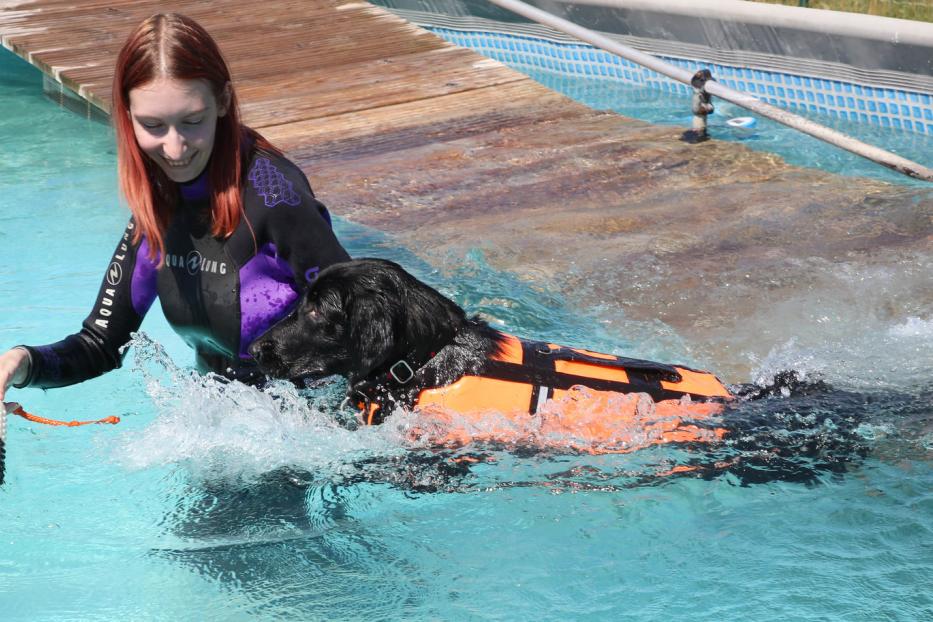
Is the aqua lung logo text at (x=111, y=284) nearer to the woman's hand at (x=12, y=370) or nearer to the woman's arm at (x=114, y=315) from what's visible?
the woman's arm at (x=114, y=315)

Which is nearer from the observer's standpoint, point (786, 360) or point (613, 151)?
point (786, 360)

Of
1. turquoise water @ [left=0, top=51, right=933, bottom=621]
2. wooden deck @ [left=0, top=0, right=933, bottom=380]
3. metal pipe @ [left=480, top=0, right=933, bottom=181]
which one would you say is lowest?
turquoise water @ [left=0, top=51, right=933, bottom=621]

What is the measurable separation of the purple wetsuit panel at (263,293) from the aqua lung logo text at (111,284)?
397 mm

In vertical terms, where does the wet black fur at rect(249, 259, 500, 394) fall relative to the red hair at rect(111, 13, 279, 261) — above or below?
below

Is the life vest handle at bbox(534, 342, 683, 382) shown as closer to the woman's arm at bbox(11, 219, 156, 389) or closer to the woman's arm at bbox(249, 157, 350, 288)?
the woman's arm at bbox(249, 157, 350, 288)

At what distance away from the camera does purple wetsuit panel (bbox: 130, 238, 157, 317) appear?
317cm

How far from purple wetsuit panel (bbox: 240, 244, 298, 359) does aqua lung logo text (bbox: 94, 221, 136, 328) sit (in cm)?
40

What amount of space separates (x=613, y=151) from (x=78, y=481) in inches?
161

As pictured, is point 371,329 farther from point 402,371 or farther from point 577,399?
point 577,399

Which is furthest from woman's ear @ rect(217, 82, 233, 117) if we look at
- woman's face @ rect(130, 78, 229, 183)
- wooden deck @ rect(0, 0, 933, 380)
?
wooden deck @ rect(0, 0, 933, 380)

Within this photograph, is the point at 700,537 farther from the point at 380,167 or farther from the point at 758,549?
the point at 380,167

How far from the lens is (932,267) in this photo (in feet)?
16.8

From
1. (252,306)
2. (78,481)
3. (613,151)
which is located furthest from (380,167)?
(252,306)

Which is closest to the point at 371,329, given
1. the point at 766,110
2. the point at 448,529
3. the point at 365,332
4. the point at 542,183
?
the point at 365,332
